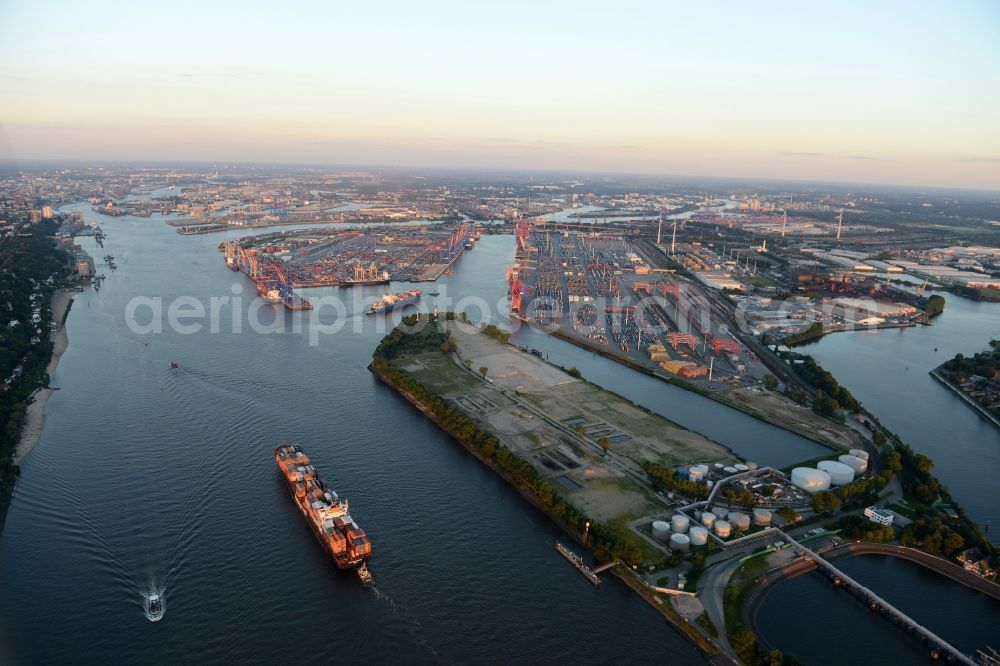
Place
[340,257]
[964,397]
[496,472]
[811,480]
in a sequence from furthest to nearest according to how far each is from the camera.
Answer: [340,257], [964,397], [496,472], [811,480]

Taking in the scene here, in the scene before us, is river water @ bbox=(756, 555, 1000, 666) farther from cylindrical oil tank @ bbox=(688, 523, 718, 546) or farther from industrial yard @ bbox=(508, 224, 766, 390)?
industrial yard @ bbox=(508, 224, 766, 390)

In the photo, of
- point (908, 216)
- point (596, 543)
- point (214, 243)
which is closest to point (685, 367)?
point (596, 543)

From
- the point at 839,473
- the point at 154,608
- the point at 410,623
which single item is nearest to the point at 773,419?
the point at 839,473

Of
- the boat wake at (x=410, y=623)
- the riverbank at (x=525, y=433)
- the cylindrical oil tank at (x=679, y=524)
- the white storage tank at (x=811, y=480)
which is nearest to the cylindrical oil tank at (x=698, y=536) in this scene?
the cylindrical oil tank at (x=679, y=524)

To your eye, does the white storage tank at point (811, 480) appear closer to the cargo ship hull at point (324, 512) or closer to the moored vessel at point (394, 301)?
the cargo ship hull at point (324, 512)

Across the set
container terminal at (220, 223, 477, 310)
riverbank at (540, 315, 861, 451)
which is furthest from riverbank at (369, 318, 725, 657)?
container terminal at (220, 223, 477, 310)

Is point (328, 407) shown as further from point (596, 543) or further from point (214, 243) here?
point (214, 243)

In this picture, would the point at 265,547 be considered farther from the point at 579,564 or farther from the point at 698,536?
the point at 698,536
